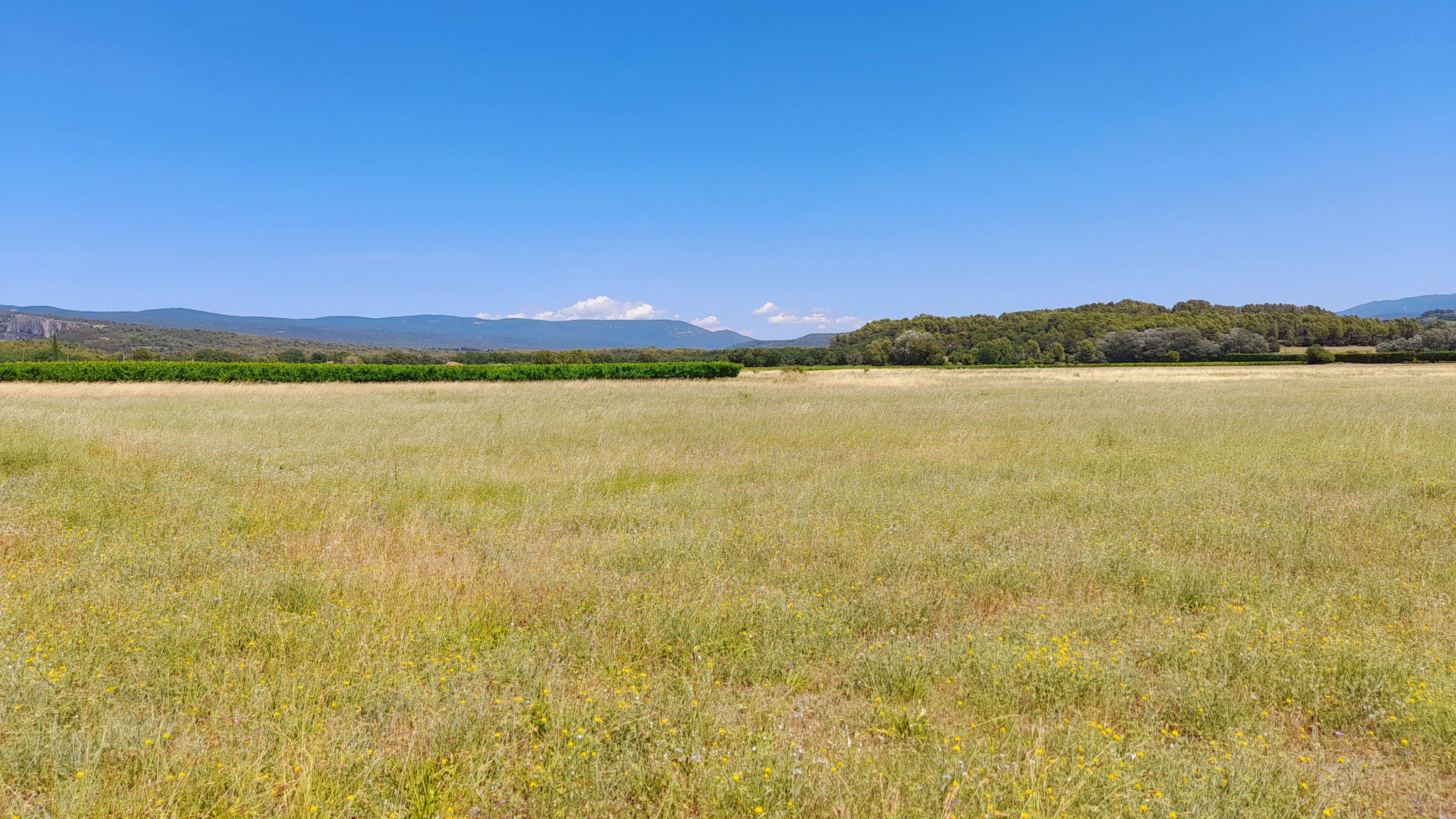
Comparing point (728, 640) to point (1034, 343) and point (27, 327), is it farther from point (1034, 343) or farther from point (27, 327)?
point (27, 327)

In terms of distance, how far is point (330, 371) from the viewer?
4800 centimetres

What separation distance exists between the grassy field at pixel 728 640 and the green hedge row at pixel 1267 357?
77.1 metres

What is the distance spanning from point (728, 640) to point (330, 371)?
5193 centimetres

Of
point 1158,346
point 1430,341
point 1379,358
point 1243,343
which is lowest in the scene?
point 1379,358

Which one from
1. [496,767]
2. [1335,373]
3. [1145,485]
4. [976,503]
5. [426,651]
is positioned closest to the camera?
[496,767]

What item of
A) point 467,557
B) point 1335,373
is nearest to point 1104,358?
Answer: point 1335,373

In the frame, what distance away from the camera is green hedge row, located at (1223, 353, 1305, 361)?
7185 centimetres

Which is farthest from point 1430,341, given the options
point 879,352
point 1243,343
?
point 879,352

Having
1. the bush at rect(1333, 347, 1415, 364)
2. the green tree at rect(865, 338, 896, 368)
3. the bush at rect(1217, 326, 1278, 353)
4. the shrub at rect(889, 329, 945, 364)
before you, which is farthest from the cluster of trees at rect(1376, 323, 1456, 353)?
the green tree at rect(865, 338, 896, 368)

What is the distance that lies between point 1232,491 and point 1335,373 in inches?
1971

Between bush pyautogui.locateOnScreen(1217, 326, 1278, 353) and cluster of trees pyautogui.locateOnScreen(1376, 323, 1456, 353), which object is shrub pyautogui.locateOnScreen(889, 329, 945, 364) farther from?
cluster of trees pyautogui.locateOnScreen(1376, 323, 1456, 353)

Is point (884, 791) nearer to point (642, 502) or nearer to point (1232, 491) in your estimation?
point (642, 502)

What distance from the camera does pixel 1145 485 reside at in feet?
34.0

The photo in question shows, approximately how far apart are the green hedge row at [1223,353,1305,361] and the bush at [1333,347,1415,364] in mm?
3641
